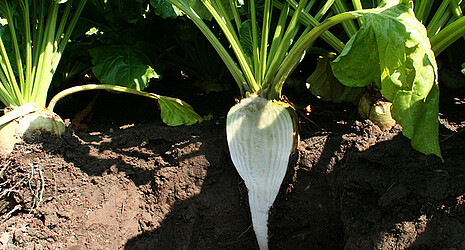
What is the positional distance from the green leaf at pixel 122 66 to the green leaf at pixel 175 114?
0.15 metres

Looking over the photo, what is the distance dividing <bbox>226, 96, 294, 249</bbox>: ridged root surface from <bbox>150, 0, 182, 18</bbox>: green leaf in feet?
1.98

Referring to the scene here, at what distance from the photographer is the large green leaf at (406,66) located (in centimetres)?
119

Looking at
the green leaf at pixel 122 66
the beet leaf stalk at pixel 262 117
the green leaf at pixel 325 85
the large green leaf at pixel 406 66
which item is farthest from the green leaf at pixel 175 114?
the large green leaf at pixel 406 66

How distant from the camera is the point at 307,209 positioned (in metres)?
1.71

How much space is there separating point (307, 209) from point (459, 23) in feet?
2.81

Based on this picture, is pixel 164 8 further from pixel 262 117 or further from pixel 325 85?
pixel 325 85

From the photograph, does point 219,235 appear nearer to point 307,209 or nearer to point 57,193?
point 307,209

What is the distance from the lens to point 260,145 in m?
1.64

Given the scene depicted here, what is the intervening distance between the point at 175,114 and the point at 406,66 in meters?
1.11

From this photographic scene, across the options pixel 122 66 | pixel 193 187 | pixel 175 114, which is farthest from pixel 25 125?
pixel 193 187

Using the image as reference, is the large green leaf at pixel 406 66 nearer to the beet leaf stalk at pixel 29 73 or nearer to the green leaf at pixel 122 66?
the green leaf at pixel 122 66

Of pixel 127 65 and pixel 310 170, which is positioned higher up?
pixel 127 65

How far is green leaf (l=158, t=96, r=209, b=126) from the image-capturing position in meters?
2.00

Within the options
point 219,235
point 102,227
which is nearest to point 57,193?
point 102,227
